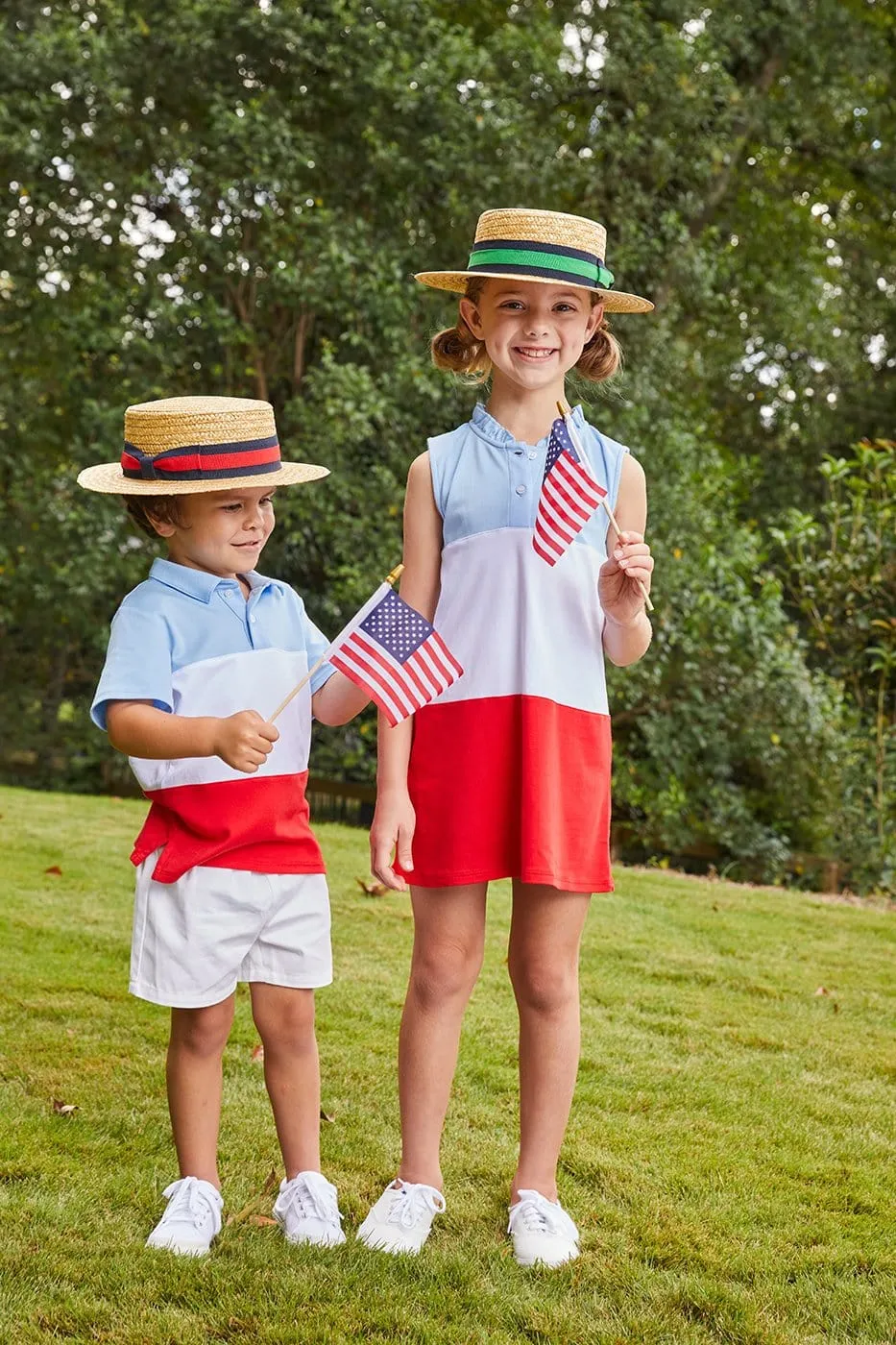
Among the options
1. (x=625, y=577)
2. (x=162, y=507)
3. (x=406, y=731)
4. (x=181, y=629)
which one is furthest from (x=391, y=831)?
(x=162, y=507)

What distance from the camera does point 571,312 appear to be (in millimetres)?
2682

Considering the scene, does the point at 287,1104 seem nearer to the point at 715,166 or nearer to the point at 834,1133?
the point at 834,1133

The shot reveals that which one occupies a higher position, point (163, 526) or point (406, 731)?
point (163, 526)

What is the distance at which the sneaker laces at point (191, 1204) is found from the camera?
253 centimetres

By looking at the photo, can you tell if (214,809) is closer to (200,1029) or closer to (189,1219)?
(200,1029)

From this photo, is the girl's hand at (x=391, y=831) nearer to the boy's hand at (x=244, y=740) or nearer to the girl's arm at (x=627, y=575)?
the boy's hand at (x=244, y=740)

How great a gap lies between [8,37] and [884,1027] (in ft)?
29.3

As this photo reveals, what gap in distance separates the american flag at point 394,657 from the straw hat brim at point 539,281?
2.10ft

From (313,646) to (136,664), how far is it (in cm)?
42

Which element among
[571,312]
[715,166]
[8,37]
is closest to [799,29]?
[715,166]

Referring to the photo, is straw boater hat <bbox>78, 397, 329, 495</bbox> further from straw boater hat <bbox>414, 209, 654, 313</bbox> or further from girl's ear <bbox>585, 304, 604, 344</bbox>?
girl's ear <bbox>585, 304, 604, 344</bbox>

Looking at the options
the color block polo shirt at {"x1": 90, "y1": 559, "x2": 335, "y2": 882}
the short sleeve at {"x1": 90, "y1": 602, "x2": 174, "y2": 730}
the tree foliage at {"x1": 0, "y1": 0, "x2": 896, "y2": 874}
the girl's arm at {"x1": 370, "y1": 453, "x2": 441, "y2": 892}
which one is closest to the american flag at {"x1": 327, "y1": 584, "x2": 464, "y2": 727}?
the girl's arm at {"x1": 370, "y1": 453, "x2": 441, "y2": 892}

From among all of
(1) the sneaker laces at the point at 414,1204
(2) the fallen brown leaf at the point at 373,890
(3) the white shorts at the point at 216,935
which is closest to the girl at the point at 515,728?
(1) the sneaker laces at the point at 414,1204

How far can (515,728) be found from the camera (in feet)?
8.62
